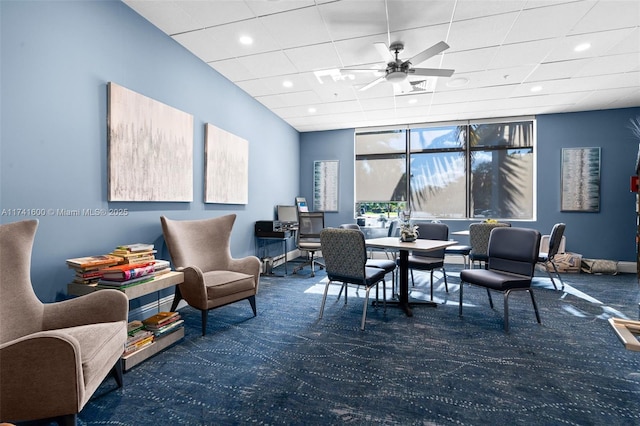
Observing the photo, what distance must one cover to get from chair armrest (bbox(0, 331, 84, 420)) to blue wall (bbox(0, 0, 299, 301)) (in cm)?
104

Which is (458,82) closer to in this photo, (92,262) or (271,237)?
(271,237)

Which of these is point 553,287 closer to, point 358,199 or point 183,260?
point 358,199

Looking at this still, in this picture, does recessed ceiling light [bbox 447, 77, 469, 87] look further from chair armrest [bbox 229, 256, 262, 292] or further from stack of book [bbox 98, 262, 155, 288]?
stack of book [bbox 98, 262, 155, 288]

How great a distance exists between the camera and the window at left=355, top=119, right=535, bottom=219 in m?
6.39

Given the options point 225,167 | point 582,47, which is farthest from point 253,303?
point 582,47

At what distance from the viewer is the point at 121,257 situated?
7.67 ft

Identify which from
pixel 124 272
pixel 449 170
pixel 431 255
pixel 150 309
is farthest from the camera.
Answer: pixel 449 170

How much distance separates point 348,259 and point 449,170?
16.0 feet

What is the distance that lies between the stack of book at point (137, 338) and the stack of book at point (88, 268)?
1.59 feet

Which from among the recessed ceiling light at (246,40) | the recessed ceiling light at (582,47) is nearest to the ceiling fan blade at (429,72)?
the recessed ceiling light at (582,47)

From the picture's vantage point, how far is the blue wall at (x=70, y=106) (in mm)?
2012

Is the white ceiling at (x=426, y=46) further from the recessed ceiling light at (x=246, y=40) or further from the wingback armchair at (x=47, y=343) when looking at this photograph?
the wingback armchair at (x=47, y=343)

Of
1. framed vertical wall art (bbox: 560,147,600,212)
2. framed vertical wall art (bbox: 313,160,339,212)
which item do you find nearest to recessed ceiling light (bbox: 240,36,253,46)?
framed vertical wall art (bbox: 313,160,339,212)

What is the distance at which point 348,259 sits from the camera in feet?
9.64
